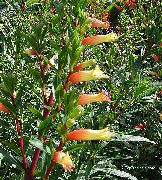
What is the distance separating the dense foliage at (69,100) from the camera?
1.85m

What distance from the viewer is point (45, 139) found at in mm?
2025

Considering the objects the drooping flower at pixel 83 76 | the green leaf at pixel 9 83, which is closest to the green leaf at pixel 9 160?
the green leaf at pixel 9 83

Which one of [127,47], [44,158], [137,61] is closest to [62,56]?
[44,158]

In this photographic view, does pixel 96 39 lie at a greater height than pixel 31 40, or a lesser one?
greater

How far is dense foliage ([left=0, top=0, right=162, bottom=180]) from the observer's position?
1854mm

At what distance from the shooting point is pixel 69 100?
5.56ft

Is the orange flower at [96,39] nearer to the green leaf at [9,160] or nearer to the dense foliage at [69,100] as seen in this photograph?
the dense foliage at [69,100]

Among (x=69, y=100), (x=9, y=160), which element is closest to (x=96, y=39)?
(x=69, y=100)

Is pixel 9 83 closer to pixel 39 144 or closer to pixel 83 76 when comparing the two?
pixel 39 144

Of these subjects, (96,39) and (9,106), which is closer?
(9,106)

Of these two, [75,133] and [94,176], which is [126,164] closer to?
[94,176]

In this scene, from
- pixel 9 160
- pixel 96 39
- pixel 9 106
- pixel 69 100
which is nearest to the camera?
pixel 69 100

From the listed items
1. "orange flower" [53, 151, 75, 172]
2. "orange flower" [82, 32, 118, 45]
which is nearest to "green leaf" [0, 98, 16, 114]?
"orange flower" [53, 151, 75, 172]

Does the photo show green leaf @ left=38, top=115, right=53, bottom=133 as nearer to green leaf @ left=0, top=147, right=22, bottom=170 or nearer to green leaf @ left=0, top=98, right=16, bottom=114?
green leaf @ left=0, top=98, right=16, bottom=114
